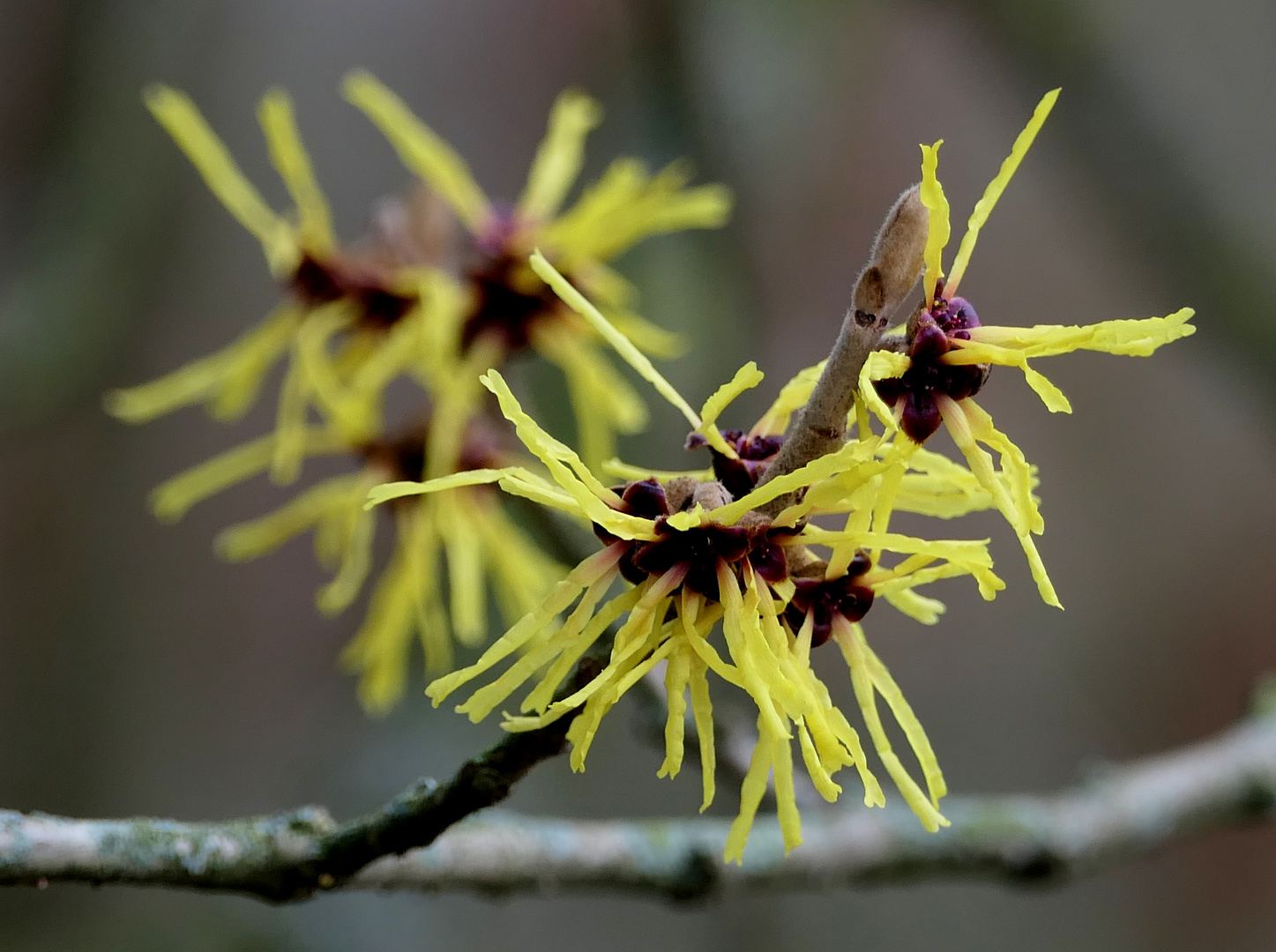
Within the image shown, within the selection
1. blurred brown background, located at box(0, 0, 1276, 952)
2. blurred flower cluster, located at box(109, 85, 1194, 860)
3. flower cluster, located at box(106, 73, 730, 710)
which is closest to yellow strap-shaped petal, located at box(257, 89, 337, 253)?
flower cluster, located at box(106, 73, 730, 710)

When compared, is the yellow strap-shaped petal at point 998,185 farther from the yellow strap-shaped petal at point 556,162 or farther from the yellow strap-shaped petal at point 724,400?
the yellow strap-shaped petal at point 556,162

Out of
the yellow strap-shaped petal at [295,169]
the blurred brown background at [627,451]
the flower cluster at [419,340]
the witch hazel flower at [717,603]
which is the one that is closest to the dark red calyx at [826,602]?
the witch hazel flower at [717,603]

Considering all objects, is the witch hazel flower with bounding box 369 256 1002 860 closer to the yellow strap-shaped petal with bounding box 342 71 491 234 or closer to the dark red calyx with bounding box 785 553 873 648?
the dark red calyx with bounding box 785 553 873 648

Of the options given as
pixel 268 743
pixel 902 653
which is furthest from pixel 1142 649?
pixel 268 743

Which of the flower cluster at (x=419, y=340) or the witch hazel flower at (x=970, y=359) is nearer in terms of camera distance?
the witch hazel flower at (x=970, y=359)

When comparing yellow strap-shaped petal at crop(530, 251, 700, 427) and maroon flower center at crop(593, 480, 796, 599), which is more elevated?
yellow strap-shaped petal at crop(530, 251, 700, 427)

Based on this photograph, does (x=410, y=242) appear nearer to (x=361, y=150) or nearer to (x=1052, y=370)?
(x=361, y=150)

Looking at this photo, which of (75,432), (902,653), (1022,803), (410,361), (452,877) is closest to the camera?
(452,877)
